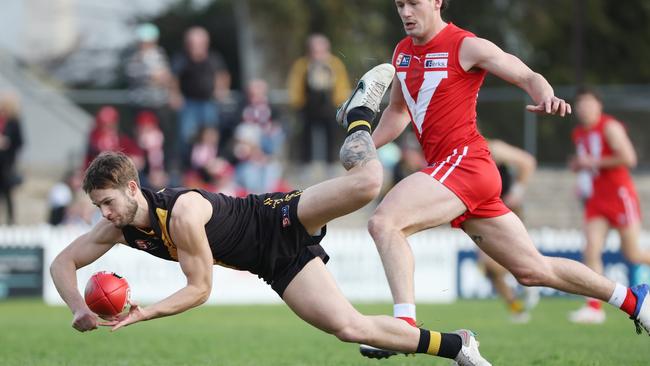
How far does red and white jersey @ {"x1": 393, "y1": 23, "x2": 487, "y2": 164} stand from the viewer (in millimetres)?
7520

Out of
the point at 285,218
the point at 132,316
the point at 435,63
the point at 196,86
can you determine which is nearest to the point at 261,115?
the point at 196,86

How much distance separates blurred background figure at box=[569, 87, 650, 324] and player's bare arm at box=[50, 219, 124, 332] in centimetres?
706

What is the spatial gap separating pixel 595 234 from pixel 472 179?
5765 mm

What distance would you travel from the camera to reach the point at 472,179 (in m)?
7.37

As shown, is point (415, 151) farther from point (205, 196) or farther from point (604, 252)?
point (205, 196)

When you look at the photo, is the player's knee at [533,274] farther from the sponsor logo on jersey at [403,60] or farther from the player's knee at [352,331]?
the sponsor logo on jersey at [403,60]

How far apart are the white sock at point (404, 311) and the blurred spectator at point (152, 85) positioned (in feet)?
35.8

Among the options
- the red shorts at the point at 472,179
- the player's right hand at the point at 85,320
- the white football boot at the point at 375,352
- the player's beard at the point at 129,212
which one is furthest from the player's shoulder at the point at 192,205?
the red shorts at the point at 472,179

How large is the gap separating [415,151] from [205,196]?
33.5 ft

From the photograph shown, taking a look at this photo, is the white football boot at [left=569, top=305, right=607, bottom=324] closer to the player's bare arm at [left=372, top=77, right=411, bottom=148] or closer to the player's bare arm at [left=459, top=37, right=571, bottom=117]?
the player's bare arm at [left=372, top=77, right=411, bottom=148]

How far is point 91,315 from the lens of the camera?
6.58 meters

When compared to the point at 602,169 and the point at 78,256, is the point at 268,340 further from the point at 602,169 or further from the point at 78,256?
the point at 602,169

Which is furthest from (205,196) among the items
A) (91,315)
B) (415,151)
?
(415,151)

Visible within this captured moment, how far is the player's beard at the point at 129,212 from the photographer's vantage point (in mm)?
6551
